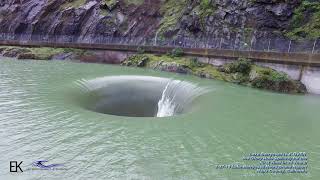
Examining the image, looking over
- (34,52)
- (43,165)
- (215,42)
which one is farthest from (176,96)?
(34,52)

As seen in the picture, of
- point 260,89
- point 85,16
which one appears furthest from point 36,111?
point 85,16

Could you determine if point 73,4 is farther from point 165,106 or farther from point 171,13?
point 165,106

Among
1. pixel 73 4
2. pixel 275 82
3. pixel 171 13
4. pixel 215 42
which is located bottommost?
pixel 275 82

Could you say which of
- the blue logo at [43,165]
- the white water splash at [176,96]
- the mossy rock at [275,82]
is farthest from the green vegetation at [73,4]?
the blue logo at [43,165]

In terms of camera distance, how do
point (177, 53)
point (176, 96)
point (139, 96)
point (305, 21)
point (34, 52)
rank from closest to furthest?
point (176, 96)
point (139, 96)
point (305, 21)
point (177, 53)
point (34, 52)

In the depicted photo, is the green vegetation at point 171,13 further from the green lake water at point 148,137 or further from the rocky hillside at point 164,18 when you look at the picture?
the green lake water at point 148,137

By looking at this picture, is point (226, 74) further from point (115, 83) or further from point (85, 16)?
point (85, 16)

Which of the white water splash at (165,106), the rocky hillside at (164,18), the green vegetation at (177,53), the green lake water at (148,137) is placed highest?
the rocky hillside at (164,18)
